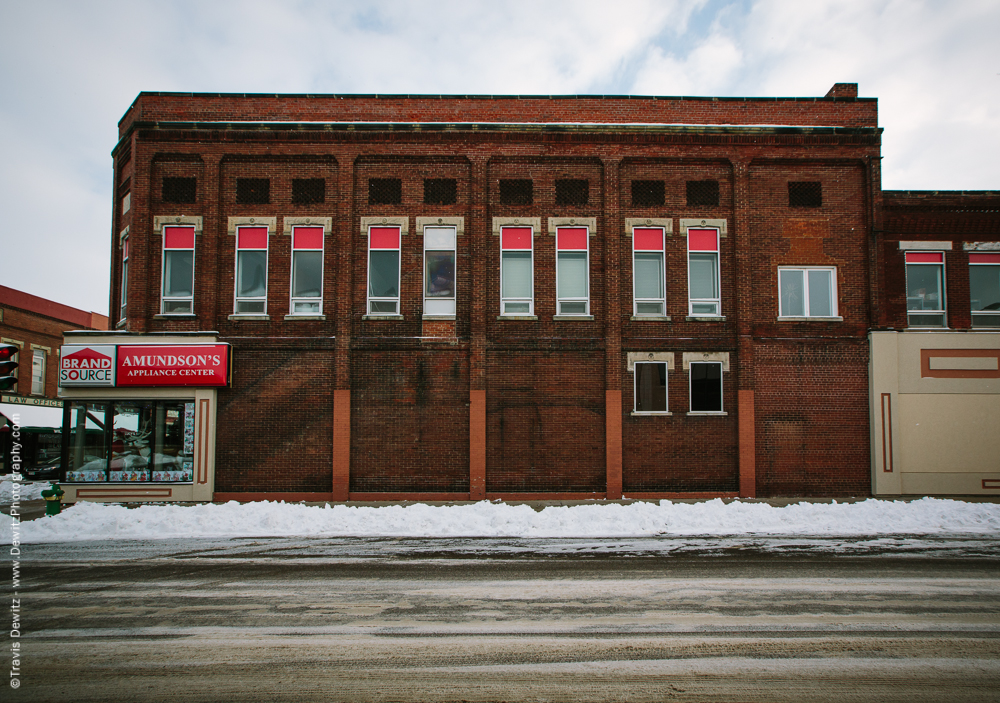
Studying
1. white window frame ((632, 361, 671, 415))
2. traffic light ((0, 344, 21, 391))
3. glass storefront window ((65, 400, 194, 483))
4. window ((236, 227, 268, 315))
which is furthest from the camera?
window ((236, 227, 268, 315))

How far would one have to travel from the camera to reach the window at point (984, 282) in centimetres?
1723

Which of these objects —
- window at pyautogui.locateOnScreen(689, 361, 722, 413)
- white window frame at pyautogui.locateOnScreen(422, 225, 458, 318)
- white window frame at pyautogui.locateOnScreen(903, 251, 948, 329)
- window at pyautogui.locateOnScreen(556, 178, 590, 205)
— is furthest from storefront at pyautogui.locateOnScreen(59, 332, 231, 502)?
white window frame at pyautogui.locateOnScreen(903, 251, 948, 329)

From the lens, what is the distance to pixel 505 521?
41.0 ft

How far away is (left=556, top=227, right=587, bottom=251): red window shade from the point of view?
1689cm

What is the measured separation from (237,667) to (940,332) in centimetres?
2000

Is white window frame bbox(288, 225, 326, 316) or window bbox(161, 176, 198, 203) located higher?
window bbox(161, 176, 198, 203)

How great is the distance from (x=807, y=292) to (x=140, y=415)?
20122 mm

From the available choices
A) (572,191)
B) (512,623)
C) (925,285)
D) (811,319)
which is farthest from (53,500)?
(925,285)

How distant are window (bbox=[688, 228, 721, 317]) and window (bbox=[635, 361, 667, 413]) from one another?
2176 millimetres

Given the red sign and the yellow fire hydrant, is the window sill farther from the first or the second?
the yellow fire hydrant

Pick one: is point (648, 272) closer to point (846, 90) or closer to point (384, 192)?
point (384, 192)

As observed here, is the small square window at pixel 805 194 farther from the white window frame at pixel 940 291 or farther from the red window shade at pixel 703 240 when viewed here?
the white window frame at pixel 940 291

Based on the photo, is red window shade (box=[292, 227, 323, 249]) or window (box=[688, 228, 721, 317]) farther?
window (box=[688, 228, 721, 317])

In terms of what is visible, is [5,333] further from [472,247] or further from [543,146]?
[543,146]
